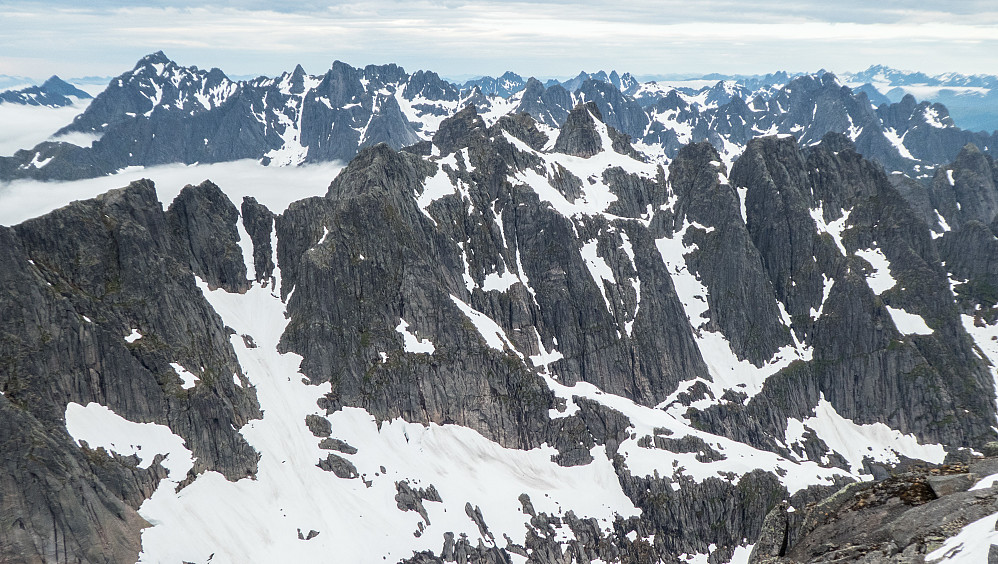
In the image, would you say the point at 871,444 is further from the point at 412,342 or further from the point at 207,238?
the point at 207,238

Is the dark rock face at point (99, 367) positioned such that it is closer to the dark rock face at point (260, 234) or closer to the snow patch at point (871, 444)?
the dark rock face at point (260, 234)

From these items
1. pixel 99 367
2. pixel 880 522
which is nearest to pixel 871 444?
pixel 880 522

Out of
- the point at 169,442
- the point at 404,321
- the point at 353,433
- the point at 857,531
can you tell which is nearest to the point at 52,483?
the point at 169,442

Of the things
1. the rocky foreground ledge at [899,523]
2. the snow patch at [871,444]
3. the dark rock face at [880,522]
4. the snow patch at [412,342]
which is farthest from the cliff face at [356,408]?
the rocky foreground ledge at [899,523]

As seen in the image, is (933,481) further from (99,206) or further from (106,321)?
(99,206)

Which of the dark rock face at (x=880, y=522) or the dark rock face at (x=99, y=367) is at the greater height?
the dark rock face at (x=880, y=522)

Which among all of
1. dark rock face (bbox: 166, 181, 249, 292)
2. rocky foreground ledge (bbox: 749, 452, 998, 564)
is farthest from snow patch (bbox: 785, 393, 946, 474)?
rocky foreground ledge (bbox: 749, 452, 998, 564)
